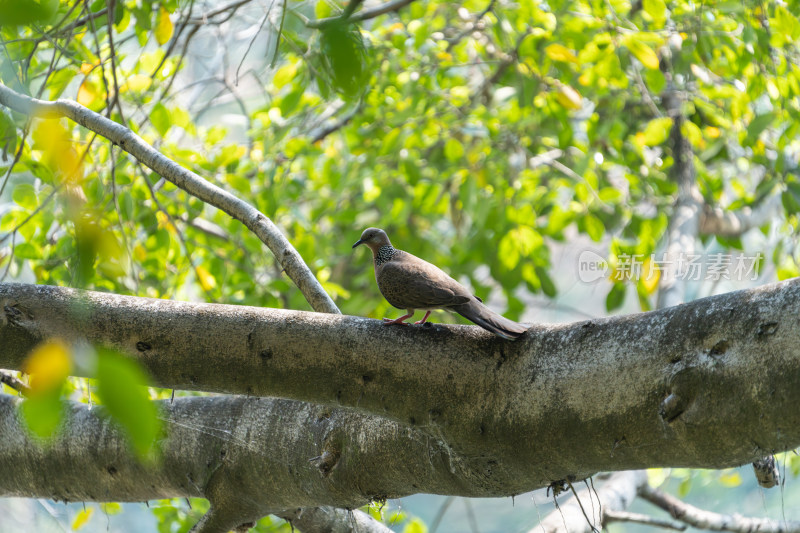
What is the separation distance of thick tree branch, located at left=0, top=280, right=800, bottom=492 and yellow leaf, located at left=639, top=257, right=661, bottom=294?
7.25 ft

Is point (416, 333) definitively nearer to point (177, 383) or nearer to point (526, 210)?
point (177, 383)

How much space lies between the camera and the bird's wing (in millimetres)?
1893

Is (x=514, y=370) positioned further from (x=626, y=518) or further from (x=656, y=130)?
(x=656, y=130)

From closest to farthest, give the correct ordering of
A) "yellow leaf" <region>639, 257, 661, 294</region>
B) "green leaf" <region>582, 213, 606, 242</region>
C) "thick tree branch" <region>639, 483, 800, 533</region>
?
1. "thick tree branch" <region>639, 483, 800, 533</region>
2. "yellow leaf" <region>639, 257, 661, 294</region>
3. "green leaf" <region>582, 213, 606, 242</region>

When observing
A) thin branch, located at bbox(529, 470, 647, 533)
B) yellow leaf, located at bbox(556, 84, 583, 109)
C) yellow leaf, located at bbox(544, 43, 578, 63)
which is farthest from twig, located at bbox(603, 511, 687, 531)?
yellow leaf, located at bbox(556, 84, 583, 109)

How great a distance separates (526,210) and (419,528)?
1775mm

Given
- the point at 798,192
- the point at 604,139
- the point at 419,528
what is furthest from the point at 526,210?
the point at 419,528

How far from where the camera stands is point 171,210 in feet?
13.1

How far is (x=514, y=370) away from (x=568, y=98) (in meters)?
2.80

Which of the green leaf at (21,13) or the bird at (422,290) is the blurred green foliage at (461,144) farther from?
the green leaf at (21,13)

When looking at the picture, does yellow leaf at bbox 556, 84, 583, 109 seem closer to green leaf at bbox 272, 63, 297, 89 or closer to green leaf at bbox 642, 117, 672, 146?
green leaf at bbox 642, 117, 672, 146

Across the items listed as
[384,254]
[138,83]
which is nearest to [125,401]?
[384,254]

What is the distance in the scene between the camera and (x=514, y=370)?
1545 millimetres

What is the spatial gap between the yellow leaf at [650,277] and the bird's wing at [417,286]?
6.18 feet
